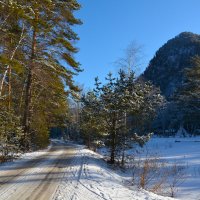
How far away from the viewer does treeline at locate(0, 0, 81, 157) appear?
66.2 feet

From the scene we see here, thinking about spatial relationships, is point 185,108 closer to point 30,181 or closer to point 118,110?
→ point 118,110

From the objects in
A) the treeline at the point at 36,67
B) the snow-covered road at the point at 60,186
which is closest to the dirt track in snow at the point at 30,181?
the snow-covered road at the point at 60,186

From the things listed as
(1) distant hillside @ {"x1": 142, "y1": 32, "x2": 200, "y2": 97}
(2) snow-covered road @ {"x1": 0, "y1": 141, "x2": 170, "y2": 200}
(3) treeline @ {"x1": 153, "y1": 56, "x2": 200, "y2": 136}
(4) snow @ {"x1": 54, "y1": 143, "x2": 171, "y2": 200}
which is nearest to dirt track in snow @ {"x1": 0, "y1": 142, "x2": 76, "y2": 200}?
(2) snow-covered road @ {"x1": 0, "y1": 141, "x2": 170, "y2": 200}

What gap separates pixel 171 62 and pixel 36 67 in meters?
99.6

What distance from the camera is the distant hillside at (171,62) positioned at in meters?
111

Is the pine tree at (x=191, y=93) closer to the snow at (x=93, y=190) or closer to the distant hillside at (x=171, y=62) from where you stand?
the distant hillside at (x=171, y=62)

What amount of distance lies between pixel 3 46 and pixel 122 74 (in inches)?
265

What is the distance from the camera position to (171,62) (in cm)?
12025

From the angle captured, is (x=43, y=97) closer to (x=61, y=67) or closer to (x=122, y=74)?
(x=61, y=67)

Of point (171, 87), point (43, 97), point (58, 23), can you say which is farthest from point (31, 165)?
point (171, 87)

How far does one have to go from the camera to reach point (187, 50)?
120062 millimetres

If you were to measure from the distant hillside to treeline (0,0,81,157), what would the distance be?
79.5 meters

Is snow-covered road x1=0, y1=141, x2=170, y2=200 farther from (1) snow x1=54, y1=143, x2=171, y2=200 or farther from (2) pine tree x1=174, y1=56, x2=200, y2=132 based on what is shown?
(2) pine tree x1=174, y1=56, x2=200, y2=132

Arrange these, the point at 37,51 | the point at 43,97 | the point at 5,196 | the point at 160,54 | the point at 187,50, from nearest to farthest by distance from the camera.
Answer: the point at 5,196 → the point at 37,51 → the point at 43,97 → the point at 187,50 → the point at 160,54
